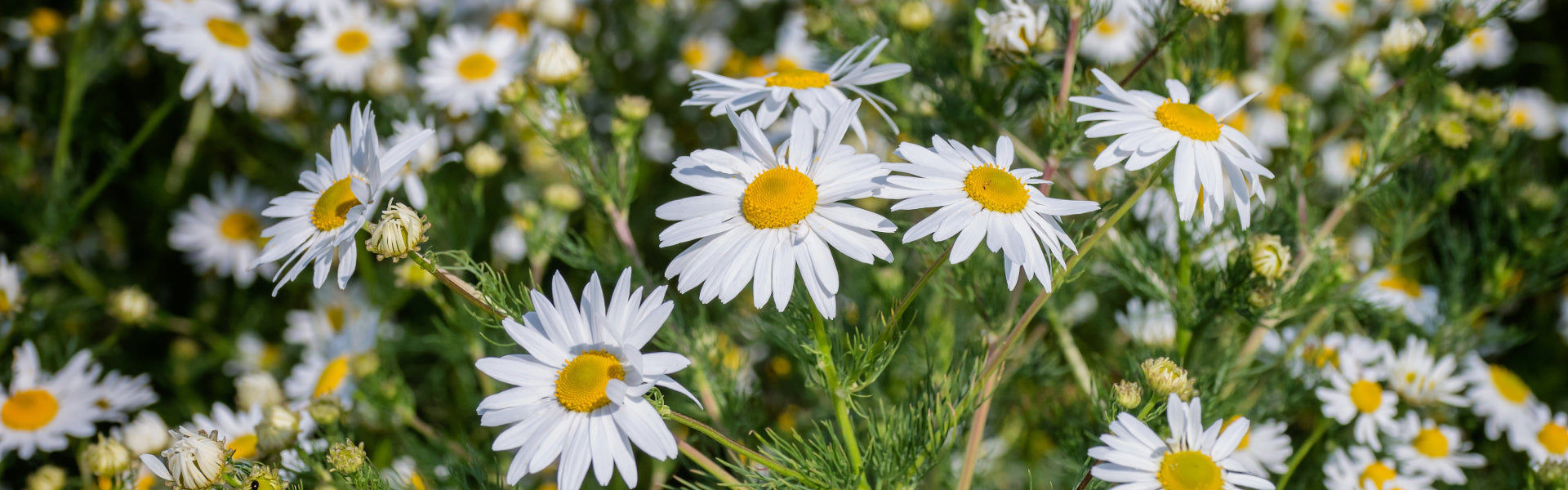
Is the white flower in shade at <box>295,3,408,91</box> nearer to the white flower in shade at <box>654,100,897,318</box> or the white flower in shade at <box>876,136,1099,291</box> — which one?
the white flower in shade at <box>654,100,897,318</box>

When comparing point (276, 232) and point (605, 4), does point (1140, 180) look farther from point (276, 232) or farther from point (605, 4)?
point (605, 4)

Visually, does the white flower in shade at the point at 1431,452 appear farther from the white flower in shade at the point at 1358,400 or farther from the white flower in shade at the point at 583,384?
the white flower in shade at the point at 583,384

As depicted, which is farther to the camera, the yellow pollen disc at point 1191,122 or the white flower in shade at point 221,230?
the white flower in shade at point 221,230

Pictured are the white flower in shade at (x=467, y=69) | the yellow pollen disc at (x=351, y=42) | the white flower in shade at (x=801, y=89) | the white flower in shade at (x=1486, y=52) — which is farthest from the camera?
the white flower in shade at (x=1486, y=52)

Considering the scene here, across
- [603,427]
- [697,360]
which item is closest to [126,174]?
[697,360]

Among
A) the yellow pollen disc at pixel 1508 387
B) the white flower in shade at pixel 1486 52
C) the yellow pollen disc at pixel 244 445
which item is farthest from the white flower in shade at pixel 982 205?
the white flower in shade at pixel 1486 52

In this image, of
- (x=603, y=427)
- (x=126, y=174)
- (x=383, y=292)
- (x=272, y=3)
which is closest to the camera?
(x=603, y=427)

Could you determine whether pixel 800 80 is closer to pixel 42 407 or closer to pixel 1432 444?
pixel 1432 444
